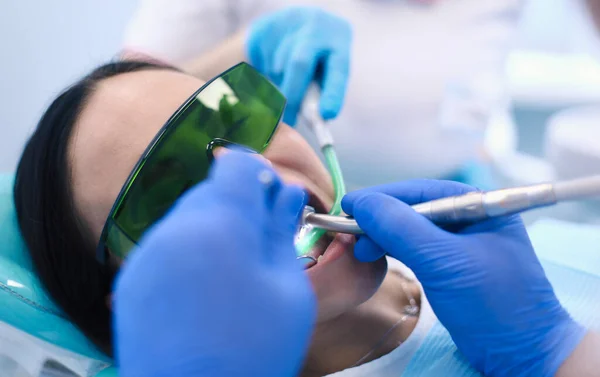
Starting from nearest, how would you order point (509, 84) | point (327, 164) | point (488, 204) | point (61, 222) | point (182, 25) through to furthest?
1. point (488, 204)
2. point (61, 222)
3. point (327, 164)
4. point (182, 25)
5. point (509, 84)

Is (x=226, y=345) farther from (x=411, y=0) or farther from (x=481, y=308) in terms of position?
(x=411, y=0)

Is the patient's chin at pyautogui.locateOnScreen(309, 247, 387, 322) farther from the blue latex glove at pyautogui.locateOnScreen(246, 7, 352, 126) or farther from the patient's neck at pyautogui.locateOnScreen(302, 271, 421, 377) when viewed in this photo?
the blue latex glove at pyautogui.locateOnScreen(246, 7, 352, 126)

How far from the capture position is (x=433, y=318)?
0.93 m

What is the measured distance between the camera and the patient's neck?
0.91 metres

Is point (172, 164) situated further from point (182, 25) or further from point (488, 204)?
point (182, 25)

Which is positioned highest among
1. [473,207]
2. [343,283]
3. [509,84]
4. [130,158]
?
[130,158]

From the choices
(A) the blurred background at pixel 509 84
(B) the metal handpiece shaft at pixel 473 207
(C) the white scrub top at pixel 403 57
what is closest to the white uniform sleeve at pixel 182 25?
(C) the white scrub top at pixel 403 57

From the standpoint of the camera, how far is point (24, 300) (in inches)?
34.4

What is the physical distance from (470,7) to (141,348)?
49.2 inches

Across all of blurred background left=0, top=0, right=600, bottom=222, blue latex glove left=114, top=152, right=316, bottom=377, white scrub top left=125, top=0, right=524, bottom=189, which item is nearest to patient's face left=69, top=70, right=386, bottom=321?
blue latex glove left=114, top=152, right=316, bottom=377

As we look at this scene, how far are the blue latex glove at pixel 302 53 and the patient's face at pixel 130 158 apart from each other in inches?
11.3

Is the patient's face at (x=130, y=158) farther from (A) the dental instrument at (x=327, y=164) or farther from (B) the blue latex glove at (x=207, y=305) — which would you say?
(B) the blue latex glove at (x=207, y=305)

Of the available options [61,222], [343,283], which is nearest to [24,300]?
[61,222]

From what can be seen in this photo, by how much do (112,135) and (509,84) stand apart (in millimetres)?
1703
